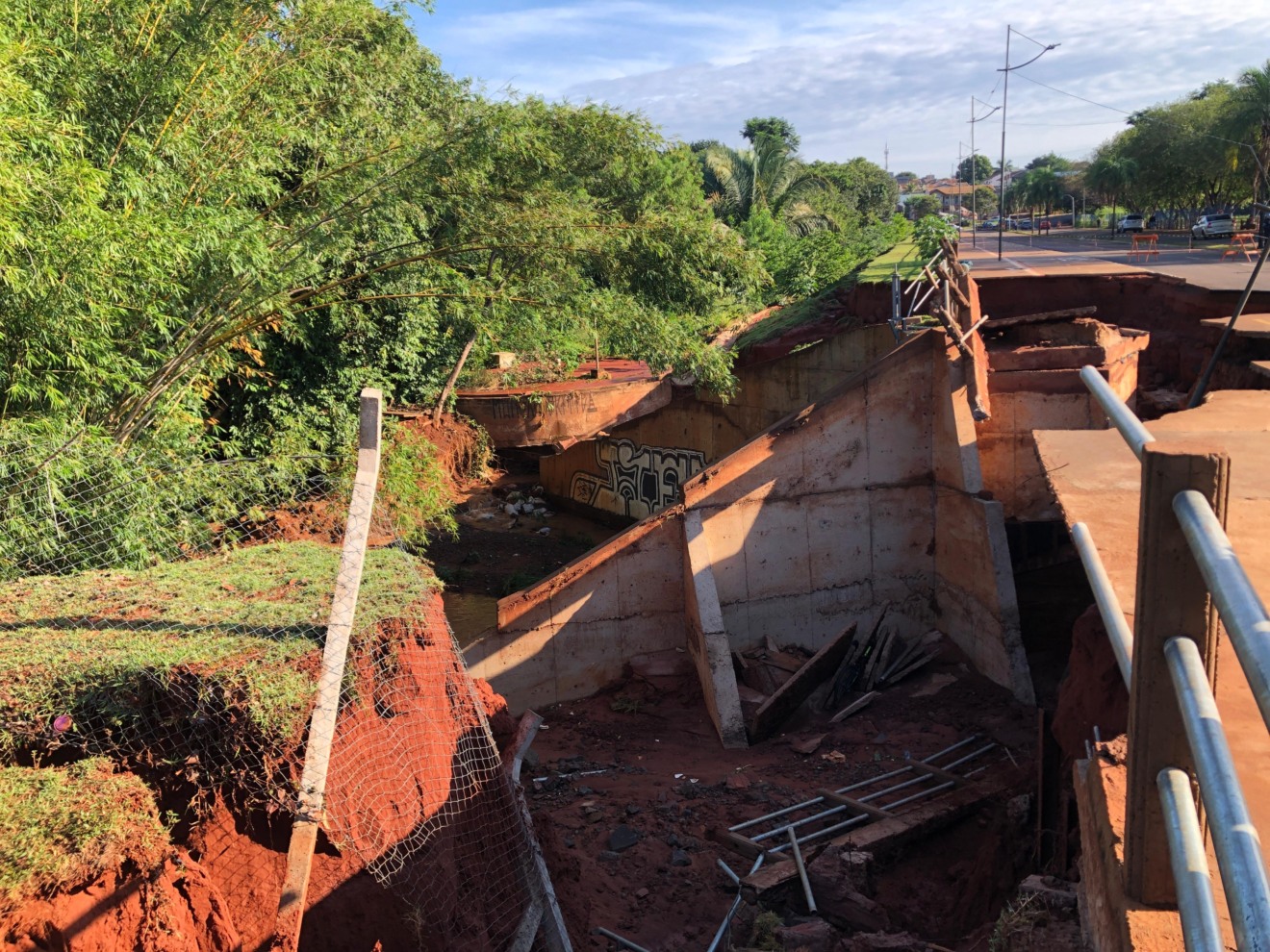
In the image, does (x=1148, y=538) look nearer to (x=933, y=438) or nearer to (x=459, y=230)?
(x=459, y=230)

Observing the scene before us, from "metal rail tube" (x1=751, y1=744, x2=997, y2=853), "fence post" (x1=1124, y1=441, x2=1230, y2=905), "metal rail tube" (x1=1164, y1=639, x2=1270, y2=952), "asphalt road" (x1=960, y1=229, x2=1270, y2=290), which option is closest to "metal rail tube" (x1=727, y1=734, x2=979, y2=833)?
"metal rail tube" (x1=751, y1=744, x2=997, y2=853)

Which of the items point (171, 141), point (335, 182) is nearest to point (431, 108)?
point (335, 182)

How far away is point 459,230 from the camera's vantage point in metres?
12.6

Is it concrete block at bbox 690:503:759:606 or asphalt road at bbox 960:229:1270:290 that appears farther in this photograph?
asphalt road at bbox 960:229:1270:290

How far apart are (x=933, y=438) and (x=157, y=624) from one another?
38.2ft

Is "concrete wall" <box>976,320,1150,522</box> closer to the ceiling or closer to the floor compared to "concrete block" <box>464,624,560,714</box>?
closer to the ceiling

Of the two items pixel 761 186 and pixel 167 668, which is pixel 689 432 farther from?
pixel 761 186

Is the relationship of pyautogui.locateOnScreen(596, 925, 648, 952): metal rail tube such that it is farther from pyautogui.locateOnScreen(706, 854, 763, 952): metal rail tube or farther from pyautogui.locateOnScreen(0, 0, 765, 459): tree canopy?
pyautogui.locateOnScreen(0, 0, 765, 459): tree canopy

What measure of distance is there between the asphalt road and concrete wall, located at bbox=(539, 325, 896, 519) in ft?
13.4

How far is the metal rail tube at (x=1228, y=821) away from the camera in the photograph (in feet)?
4.96

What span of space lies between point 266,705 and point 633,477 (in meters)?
18.7

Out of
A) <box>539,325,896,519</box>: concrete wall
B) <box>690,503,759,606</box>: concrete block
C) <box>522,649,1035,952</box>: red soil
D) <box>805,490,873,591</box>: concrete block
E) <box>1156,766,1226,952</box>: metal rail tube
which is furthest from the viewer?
<box>539,325,896,519</box>: concrete wall

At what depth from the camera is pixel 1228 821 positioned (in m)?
1.65

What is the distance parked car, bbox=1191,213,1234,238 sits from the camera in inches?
1247
